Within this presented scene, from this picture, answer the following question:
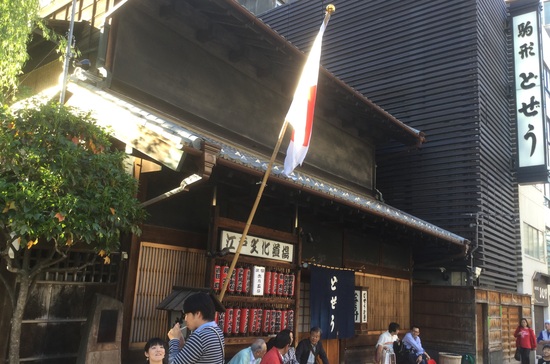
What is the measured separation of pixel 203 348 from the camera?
413 cm

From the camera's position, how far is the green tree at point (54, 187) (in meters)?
5.18

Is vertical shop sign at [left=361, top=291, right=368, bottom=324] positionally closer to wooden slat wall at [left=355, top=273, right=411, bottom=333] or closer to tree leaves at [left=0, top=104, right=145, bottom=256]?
wooden slat wall at [left=355, top=273, right=411, bottom=333]

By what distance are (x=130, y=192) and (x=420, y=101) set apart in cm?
1427

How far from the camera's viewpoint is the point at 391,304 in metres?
14.9

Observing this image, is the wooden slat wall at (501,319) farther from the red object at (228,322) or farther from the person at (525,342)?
the red object at (228,322)

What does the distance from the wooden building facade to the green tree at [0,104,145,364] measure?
104 centimetres

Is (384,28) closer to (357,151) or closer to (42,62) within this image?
(357,151)

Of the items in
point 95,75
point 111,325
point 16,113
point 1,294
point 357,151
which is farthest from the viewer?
point 357,151

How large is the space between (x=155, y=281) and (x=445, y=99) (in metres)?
13.2

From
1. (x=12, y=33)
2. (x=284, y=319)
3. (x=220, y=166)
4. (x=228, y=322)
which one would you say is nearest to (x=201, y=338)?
(x=220, y=166)

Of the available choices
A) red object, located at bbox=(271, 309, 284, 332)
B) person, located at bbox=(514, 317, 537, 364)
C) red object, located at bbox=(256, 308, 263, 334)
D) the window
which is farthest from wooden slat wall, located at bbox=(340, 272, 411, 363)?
the window

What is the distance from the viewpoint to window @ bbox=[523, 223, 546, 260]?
72.5 feet

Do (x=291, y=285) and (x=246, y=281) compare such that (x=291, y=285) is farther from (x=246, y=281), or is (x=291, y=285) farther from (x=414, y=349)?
(x=414, y=349)

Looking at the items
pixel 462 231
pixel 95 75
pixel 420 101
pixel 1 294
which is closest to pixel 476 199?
pixel 462 231
